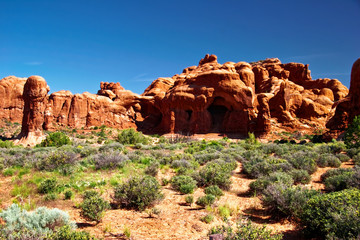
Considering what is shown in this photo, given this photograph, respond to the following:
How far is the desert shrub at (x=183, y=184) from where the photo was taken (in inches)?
318

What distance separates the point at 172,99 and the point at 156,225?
3526 cm

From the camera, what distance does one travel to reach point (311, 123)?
4125cm

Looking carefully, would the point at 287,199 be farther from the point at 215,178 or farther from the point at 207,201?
the point at 215,178

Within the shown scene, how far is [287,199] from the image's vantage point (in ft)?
19.6

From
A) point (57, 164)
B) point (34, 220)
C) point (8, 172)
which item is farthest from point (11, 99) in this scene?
point (34, 220)

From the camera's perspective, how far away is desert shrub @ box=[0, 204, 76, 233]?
414 cm

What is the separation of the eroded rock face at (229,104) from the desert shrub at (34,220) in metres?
33.5

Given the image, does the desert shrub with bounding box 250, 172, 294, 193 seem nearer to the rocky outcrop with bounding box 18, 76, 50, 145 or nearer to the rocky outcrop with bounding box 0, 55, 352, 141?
the rocky outcrop with bounding box 18, 76, 50, 145

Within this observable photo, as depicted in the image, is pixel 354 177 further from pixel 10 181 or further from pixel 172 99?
pixel 172 99

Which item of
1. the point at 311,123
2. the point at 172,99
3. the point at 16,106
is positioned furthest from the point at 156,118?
the point at 311,123

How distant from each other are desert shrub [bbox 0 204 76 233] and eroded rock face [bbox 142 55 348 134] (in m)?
33.5

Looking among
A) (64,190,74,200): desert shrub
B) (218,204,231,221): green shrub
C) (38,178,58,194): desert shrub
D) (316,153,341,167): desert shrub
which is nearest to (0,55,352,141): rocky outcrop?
(316,153,341,167): desert shrub

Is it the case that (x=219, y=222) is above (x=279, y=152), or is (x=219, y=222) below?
below

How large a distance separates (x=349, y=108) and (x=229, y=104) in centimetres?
1730
